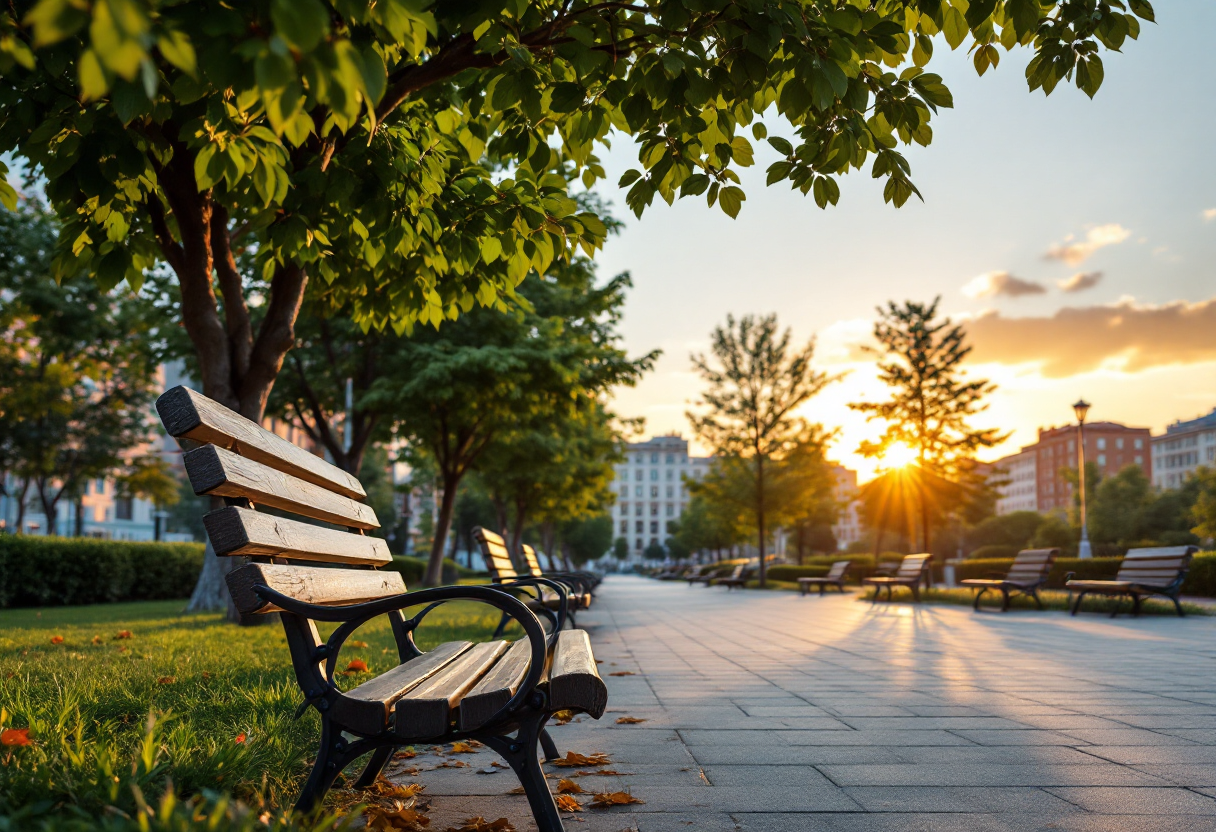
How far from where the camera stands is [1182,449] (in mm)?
134000

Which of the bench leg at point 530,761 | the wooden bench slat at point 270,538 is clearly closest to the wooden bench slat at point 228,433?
the wooden bench slat at point 270,538

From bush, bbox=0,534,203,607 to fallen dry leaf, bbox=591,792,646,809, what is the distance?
13973 mm

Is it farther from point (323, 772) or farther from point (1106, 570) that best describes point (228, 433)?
point (1106, 570)

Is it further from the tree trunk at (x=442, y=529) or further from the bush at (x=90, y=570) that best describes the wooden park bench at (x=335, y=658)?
the tree trunk at (x=442, y=529)

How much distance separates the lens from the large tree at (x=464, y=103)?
1770 mm

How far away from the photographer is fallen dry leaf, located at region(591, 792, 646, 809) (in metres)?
3.05

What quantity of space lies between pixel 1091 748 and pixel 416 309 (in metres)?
4.68

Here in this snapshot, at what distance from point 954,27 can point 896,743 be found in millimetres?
3060

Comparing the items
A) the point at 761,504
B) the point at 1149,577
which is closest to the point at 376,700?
the point at 1149,577

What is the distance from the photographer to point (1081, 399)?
91.2ft

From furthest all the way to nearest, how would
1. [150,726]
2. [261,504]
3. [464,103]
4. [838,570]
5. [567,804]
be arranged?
[838,570], [464,103], [567,804], [261,504], [150,726]

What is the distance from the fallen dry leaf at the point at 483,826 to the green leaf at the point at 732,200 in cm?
259

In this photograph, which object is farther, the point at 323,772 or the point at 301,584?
the point at 301,584

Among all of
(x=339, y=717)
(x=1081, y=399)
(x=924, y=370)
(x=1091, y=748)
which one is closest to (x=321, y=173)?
(x=339, y=717)
